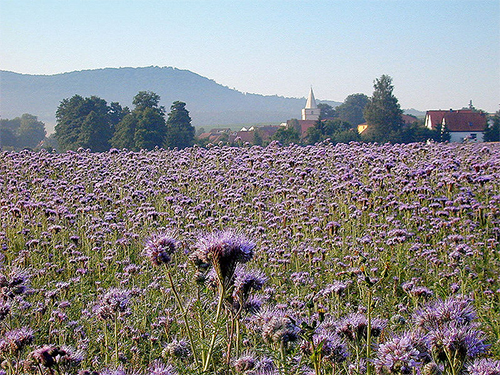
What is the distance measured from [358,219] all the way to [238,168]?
13.9 feet

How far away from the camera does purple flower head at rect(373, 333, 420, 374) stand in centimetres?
188

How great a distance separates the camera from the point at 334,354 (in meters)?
2.35

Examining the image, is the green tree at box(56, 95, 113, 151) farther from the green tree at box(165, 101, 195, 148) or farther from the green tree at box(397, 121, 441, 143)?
the green tree at box(397, 121, 441, 143)

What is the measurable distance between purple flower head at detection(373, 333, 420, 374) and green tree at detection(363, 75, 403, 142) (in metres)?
66.5

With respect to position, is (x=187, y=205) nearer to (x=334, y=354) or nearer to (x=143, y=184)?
(x=143, y=184)

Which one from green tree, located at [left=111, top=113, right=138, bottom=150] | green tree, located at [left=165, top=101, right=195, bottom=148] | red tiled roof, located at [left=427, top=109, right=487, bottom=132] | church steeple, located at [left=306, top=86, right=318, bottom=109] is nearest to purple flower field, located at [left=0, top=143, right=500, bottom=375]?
green tree, located at [left=165, top=101, right=195, bottom=148]

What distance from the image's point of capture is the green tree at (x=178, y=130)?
4658 centimetres

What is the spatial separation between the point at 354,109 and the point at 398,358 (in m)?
126

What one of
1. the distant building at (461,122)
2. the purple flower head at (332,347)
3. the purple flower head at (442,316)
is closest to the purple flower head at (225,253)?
the purple flower head at (332,347)

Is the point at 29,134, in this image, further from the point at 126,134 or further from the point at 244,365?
the point at 244,365

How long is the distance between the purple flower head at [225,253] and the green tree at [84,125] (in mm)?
51566

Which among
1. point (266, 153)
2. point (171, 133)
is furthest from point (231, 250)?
point (171, 133)

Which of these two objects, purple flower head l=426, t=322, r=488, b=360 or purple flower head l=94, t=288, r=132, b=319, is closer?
purple flower head l=426, t=322, r=488, b=360

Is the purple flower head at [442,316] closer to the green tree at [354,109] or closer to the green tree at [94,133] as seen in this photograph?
the green tree at [94,133]
